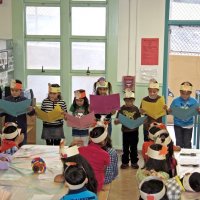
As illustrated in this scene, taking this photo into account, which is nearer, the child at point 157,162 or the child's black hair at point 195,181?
the child's black hair at point 195,181

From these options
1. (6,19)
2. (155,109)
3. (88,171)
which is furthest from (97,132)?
(6,19)

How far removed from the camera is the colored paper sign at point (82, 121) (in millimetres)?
5152

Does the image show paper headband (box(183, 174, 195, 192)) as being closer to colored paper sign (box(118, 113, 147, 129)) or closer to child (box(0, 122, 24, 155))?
child (box(0, 122, 24, 155))

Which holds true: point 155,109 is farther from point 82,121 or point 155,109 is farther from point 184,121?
point 82,121

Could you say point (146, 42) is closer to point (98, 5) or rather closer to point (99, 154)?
point (98, 5)

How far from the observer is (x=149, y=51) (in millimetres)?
6668

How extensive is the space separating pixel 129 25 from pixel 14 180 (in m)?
3.89

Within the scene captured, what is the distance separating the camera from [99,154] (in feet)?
12.3

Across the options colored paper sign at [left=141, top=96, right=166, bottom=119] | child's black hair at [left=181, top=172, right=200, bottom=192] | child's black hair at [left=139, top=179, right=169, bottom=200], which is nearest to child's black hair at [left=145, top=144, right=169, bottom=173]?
child's black hair at [left=181, top=172, right=200, bottom=192]

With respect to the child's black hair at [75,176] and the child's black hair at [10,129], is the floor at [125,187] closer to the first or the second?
the child's black hair at [10,129]

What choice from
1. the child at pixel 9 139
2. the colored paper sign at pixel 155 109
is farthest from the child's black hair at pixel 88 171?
the colored paper sign at pixel 155 109

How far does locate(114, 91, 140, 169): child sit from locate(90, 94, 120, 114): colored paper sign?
14 cm

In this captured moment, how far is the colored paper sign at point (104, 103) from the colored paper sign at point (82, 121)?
40 cm

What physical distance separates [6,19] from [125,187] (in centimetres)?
361
